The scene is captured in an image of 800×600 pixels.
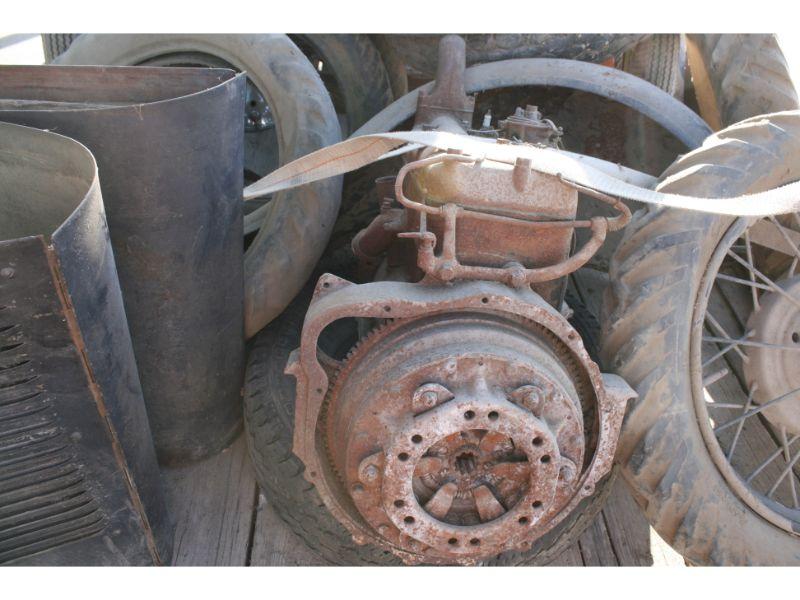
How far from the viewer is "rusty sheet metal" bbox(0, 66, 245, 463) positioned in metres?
1.19

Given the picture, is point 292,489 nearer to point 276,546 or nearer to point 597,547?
point 276,546

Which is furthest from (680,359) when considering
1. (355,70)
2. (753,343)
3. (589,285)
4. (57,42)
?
(57,42)

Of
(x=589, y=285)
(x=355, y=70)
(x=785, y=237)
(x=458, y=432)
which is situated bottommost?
(x=589, y=285)

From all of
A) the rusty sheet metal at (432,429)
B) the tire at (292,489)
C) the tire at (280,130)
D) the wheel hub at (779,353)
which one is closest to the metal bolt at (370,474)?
the rusty sheet metal at (432,429)

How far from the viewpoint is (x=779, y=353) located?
1480mm

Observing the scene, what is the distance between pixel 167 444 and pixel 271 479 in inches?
10.9

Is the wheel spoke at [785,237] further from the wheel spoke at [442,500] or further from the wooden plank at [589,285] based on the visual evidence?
the wheel spoke at [442,500]

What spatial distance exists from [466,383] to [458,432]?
8 centimetres

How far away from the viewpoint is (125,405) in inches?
46.2

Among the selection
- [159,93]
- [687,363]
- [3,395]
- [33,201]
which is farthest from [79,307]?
[687,363]

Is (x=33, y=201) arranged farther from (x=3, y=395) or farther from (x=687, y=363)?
(x=687, y=363)

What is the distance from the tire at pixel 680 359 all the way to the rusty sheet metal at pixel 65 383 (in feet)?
3.08

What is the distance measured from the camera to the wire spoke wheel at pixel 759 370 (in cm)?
130

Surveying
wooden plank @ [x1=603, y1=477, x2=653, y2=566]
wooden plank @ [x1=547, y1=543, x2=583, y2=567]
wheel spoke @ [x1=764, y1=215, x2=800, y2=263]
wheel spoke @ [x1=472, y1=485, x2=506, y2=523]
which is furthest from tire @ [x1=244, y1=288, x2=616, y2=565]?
wheel spoke @ [x1=764, y1=215, x2=800, y2=263]
